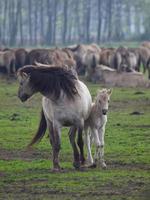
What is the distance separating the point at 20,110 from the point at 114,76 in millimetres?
10001

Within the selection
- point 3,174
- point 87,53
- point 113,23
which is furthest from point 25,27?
point 3,174

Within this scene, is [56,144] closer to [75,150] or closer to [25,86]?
[75,150]

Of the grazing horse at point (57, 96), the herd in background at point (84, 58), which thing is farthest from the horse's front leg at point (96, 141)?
the herd in background at point (84, 58)

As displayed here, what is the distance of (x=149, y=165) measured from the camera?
14023 millimetres

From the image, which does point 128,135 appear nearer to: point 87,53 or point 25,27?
point 87,53

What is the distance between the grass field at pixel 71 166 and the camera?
11625mm

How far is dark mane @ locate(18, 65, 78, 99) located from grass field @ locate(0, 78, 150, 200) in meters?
1.15

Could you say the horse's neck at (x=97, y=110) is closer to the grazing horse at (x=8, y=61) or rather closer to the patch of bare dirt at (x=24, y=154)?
the patch of bare dirt at (x=24, y=154)

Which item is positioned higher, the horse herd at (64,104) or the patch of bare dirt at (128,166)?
the horse herd at (64,104)

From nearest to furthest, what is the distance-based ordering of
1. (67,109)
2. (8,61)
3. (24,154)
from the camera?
(67,109), (24,154), (8,61)

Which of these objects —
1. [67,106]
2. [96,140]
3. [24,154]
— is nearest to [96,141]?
[96,140]

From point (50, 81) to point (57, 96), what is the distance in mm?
260

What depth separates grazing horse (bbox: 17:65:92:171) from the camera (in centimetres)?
1376

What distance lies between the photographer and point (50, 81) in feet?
45.7
